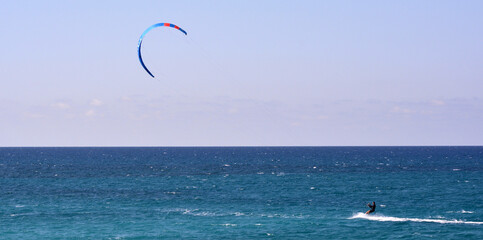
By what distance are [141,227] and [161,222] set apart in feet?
12.1

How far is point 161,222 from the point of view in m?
67.5

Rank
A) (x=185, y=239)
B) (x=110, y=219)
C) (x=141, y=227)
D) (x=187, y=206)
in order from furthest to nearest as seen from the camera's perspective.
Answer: (x=187, y=206), (x=110, y=219), (x=141, y=227), (x=185, y=239)

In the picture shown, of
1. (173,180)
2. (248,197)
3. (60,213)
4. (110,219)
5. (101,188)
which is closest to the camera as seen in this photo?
(110,219)

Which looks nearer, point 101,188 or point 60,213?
point 60,213

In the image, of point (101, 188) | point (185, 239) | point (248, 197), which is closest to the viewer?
point (185, 239)

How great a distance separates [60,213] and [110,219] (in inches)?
352

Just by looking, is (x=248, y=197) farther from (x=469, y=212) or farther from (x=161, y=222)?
(x=469, y=212)

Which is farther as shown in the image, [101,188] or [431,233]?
→ [101,188]

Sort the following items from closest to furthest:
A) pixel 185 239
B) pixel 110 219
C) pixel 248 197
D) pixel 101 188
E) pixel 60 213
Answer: pixel 185 239
pixel 110 219
pixel 60 213
pixel 248 197
pixel 101 188

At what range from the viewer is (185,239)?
190ft

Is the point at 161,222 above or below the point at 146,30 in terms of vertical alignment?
below

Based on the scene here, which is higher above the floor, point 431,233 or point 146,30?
point 146,30

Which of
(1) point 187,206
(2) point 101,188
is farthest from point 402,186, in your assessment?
A: (2) point 101,188

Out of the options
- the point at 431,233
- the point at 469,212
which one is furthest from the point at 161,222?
the point at 469,212
